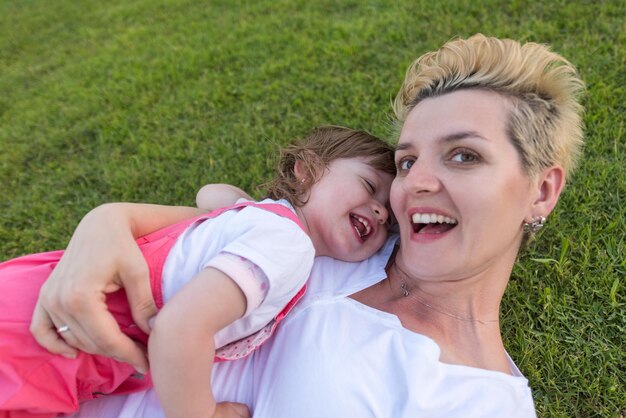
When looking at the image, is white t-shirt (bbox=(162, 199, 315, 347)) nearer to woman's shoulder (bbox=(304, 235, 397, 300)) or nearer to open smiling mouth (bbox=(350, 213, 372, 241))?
woman's shoulder (bbox=(304, 235, 397, 300))

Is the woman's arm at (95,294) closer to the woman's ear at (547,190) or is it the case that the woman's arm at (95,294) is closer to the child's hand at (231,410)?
the child's hand at (231,410)

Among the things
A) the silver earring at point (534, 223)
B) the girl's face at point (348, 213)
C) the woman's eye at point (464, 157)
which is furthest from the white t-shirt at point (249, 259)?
the silver earring at point (534, 223)

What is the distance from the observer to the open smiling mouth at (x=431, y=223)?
2.05 metres

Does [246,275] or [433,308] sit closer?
[246,275]

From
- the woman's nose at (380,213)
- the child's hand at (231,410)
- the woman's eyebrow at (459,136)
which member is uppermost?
the woman's eyebrow at (459,136)

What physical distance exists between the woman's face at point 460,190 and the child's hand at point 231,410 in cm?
92

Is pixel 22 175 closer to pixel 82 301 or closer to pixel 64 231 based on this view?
pixel 64 231

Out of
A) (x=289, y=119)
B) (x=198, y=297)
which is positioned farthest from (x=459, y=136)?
(x=289, y=119)

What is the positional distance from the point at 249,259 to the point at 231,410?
2.23 ft

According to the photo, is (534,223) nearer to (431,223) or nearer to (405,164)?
(431,223)

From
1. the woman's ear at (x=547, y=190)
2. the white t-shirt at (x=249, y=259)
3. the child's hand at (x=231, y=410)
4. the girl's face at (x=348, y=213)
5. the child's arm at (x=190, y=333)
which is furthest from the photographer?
the girl's face at (x=348, y=213)

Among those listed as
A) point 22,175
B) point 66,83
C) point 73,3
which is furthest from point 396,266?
point 73,3

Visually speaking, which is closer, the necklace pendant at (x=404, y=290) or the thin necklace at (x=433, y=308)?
the thin necklace at (x=433, y=308)

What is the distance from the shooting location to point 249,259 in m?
1.73
